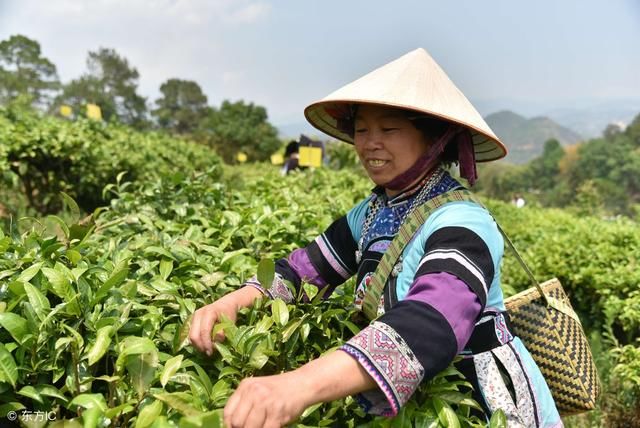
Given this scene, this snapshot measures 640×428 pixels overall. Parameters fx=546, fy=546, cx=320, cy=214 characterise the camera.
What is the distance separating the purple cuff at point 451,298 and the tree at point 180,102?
199 feet

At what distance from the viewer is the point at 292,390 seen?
86cm

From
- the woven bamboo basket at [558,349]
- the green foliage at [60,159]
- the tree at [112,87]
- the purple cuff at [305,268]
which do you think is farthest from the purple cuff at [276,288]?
the tree at [112,87]

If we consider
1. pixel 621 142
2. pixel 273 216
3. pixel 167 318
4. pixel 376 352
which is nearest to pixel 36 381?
pixel 167 318

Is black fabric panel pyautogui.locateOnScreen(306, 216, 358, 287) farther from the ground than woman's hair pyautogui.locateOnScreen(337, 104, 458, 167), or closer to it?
closer to it

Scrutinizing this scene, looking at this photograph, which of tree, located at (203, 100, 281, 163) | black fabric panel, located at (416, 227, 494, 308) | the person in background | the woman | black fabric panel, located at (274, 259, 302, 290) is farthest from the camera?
tree, located at (203, 100, 281, 163)

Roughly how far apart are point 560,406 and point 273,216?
1.30 meters

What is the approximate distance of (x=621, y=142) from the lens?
75000mm

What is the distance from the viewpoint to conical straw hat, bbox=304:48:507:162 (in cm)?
131

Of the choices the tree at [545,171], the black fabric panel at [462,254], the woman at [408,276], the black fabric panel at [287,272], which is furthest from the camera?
the tree at [545,171]

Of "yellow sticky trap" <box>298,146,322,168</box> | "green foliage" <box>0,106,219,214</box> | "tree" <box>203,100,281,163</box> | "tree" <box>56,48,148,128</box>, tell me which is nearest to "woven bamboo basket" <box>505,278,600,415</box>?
"yellow sticky trap" <box>298,146,322,168</box>

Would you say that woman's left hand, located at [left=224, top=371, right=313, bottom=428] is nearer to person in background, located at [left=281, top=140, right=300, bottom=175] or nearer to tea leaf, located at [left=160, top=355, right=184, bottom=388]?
tea leaf, located at [left=160, top=355, right=184, bottom=388]

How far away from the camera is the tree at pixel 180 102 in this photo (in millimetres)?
59500

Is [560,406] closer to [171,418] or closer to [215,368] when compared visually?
[215,368]

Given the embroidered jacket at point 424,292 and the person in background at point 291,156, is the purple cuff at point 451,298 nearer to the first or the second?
the embroidered jacket at point 424,292
